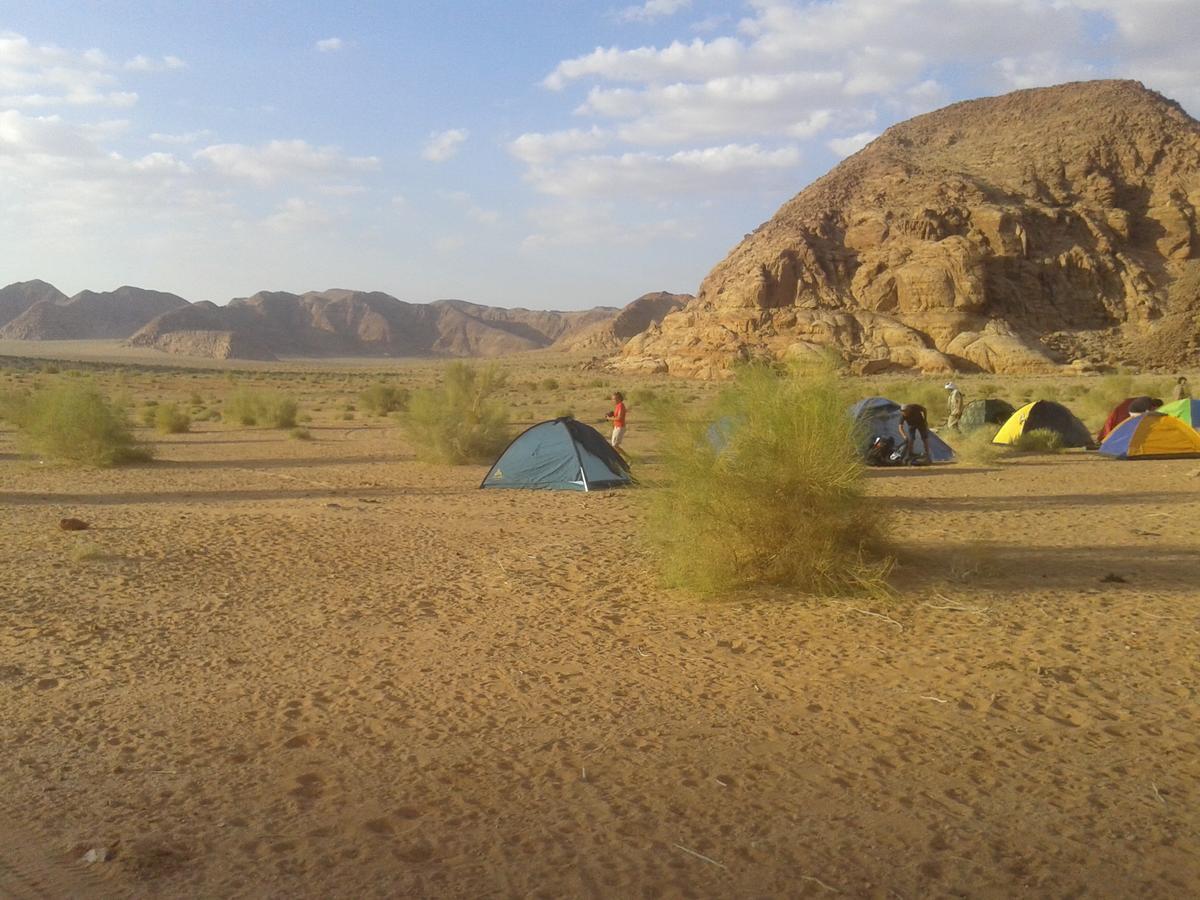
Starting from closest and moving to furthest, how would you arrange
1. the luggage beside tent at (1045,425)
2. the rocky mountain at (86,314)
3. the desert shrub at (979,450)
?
1. the desert shrub at (979,450)
2. the luggage beside tent at (1045,425)
3. the rocky mountain at (86,314)

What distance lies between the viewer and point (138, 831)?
416cm

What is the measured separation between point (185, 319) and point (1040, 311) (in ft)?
400

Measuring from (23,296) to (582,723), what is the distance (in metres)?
205

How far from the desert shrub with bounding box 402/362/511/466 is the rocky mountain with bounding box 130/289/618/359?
118597 mm

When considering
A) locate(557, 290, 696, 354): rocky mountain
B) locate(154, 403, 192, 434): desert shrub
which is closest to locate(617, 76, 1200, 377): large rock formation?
locate(154, 403, 192, 434): desert shrub

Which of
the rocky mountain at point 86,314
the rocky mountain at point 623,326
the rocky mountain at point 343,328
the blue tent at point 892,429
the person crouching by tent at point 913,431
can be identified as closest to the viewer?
the person crouching by tent at point 913,431

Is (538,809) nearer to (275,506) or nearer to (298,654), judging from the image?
(298,654)

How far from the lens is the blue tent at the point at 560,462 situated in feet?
50.1

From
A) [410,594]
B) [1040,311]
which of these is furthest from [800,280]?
[410,594]

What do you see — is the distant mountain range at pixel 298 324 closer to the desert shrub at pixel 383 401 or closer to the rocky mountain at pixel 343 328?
the rocky mountain at pixel 343 328

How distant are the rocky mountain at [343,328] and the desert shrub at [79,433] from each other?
118322 mm

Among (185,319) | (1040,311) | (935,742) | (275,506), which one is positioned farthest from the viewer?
(185,319)

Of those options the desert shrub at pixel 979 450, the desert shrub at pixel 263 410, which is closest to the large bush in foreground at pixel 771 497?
the desert shrub at pixel 979 450

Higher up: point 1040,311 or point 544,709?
point 1040,311
